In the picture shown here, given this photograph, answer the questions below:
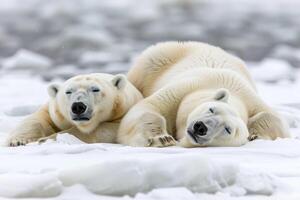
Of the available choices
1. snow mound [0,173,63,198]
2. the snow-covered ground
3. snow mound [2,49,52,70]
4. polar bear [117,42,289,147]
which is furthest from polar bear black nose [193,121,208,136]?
snow mound [2,49,52,70]

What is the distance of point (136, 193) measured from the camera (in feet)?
9.14

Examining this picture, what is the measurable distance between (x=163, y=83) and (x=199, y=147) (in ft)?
4.56

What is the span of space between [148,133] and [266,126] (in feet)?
2.43

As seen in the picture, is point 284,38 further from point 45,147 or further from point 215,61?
point 45,147

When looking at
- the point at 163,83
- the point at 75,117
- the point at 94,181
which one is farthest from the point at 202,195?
the point at 163,83

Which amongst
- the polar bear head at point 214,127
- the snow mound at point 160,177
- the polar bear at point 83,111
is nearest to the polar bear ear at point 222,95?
the polar bear head at point 214,127

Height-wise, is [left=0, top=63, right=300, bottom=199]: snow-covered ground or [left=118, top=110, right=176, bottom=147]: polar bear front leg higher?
[left=0, top=63, right=300, bottom=199]: snow-covered ground

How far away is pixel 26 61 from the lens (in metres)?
16.2

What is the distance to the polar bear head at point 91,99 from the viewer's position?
4.62 meters

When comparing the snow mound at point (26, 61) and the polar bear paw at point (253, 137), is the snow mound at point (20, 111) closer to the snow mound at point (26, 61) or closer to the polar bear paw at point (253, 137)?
the polar bear paw at point (253, 137)

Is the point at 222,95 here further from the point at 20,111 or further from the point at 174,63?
the point at 20,111

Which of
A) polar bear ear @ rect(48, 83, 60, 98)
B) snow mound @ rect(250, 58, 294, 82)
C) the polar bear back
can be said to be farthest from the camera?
snow mound @ rect(250, 58, 294, 82)

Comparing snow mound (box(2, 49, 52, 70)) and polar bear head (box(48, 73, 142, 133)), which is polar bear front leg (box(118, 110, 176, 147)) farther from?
snow mound (box(2, 49, 52, 70))

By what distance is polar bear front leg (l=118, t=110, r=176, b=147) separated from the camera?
4.36 metres
